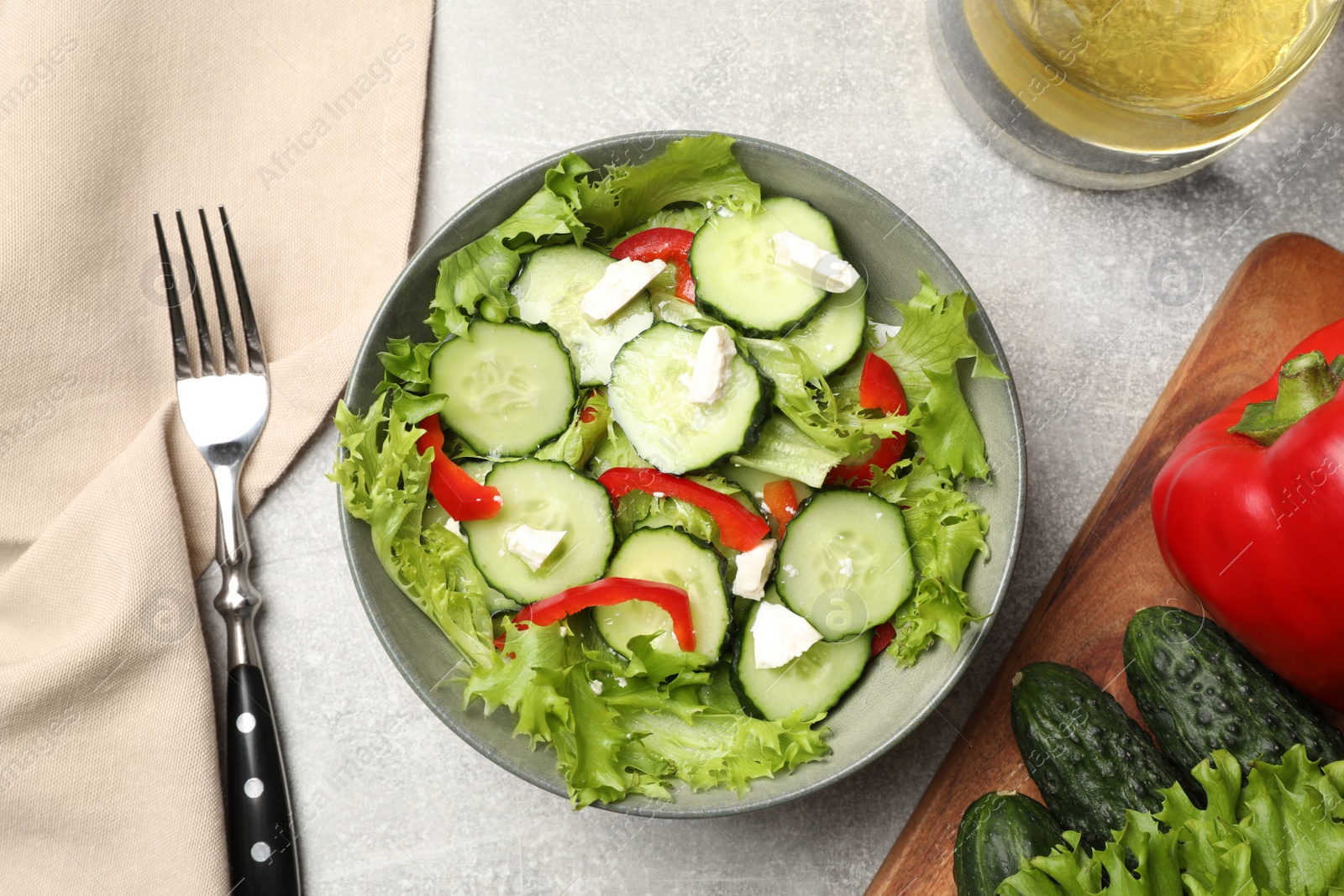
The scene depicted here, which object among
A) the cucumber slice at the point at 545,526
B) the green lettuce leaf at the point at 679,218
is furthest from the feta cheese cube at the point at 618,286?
the cucumber slice at the point at 545,526

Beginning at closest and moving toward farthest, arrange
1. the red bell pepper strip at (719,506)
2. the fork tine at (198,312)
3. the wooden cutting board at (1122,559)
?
the red bell pepper strip at (719,506)
the wooden cutting board at (1122,559)
the fork tine at (198,312)

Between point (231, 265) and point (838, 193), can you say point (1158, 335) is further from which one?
point (231, 265)

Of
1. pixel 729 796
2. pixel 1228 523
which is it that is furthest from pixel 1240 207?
Answer: pixel 729 796

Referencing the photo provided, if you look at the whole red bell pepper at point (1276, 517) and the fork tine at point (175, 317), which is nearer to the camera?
the whole red bell pepper at point (1276, 517)

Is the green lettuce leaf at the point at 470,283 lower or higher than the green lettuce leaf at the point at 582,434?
higher

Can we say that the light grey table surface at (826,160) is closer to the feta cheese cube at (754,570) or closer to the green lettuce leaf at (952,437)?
the green lettuce leaf at (952,437)

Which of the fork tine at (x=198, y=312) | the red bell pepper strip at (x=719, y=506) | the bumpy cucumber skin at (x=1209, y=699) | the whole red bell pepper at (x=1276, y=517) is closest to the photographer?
the whole red bell pepper at (x=1276, y=517)
